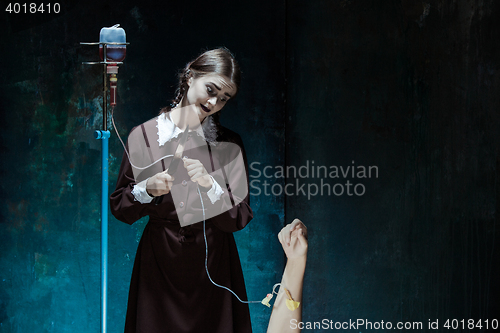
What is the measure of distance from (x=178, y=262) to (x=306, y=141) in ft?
3.70

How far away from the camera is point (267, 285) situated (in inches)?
125

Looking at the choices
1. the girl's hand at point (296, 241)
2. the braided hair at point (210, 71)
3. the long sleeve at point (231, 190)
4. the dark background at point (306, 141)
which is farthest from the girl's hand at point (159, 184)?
the girl's hand at point (296, 241)

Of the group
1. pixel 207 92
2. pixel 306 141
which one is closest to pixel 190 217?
pixel 207 92

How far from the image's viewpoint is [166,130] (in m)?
2.65

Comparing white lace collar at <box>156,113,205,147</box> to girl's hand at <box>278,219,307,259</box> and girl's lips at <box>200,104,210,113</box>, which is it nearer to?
girl's lips at <box>200,104,210,113</box>

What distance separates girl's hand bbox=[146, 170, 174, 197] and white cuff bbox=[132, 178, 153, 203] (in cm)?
2

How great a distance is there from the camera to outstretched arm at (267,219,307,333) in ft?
9.39

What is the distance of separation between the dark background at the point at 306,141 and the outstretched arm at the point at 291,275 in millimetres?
265

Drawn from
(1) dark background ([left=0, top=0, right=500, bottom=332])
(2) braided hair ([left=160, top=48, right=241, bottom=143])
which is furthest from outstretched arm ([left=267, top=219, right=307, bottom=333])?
(2) braided hair ([left=160, top=48, right=241, bottom=143])

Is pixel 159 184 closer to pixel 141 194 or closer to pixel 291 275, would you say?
pixel 141 194

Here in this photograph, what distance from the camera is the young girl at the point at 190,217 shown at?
8.42 ft

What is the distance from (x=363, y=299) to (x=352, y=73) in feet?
4.49

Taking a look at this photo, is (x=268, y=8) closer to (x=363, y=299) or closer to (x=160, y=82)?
(x=160, y=82)

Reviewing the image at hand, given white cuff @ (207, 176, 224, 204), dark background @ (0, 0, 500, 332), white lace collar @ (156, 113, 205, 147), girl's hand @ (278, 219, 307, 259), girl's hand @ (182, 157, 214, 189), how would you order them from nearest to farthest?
girl's hand @ (182, 157, 214, 189), white cuff @ (207, 176, 224, 204), white lace collar @ (156, 113, 205, 147), girl's hand @ (278, 219, 307, 259), dark background @ (0, 0, 500, 332)
